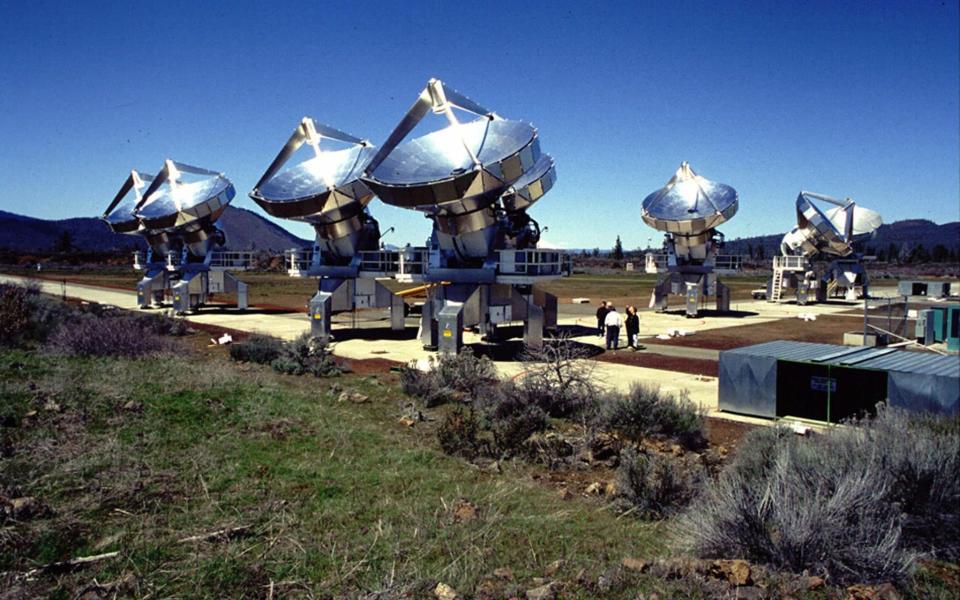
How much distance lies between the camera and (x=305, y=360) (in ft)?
66.2

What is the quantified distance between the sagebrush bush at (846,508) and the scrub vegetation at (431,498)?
3cm

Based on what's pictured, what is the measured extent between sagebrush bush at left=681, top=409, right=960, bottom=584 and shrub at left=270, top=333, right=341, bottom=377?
520 inches

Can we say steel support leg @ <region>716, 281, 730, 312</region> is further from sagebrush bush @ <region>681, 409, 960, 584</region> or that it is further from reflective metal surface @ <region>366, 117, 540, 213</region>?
sagebrush bush @ <region>681, 409, 960, 584</region>

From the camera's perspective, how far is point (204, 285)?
141 feet

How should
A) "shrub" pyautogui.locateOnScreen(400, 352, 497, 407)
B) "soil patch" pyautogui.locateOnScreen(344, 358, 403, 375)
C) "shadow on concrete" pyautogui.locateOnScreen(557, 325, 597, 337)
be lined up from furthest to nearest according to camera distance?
"shadow on concrete" pyautogui.locateOnScreen(557, 325, 597, 337)
"soil patch" pyautogui.locateOnScreen(344, 358, 403, 375)
"shrub" pyautogui.locateOnScreen(400, 352, 497, 407)

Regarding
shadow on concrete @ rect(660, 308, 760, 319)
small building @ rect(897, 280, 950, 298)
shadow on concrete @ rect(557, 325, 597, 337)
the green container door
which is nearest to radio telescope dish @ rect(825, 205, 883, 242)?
shadow on concrete @ rect(660, 308, 760, 319)

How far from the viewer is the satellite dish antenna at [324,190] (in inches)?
1113

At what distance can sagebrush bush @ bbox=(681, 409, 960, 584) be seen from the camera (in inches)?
261

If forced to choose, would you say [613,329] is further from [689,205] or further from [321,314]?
[689,205]

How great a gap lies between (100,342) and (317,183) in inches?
468

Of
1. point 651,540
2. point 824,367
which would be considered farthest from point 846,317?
point 651,540

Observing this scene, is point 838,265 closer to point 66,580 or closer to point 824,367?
point 824,367

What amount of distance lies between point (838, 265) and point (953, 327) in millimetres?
39497

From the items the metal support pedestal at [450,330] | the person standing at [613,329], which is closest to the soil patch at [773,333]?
the person standing at [613,329]
